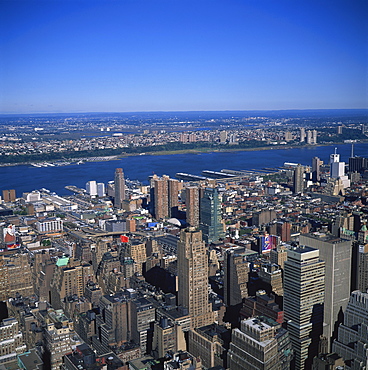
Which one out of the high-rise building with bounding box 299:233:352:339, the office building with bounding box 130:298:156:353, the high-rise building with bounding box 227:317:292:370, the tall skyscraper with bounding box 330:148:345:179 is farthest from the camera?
the tall skyscraper with bounding box 330:148:345:179

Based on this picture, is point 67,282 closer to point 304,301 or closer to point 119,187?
point 304,301

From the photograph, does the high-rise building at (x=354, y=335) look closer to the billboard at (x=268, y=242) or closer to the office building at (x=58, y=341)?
the office building at (x=58, y=341)

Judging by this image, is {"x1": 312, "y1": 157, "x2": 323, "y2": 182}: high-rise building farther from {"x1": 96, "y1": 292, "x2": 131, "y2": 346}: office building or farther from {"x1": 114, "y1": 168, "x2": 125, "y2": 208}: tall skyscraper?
{"x1": 96, "y1": 292, "x2": 131, "y2": 346}: office building

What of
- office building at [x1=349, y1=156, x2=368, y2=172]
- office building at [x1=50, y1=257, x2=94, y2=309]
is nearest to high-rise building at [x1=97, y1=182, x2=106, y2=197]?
office building at [x1=50, y1=257, x2=94, y2=309]

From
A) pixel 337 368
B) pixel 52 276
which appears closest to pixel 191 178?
pixel 52 276

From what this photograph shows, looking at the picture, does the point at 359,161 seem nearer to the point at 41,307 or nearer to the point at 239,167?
the point at 239,167

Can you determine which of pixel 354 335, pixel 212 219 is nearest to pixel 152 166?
pixel 212 219

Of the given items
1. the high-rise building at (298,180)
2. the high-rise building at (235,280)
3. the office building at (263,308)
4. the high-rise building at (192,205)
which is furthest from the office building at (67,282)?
the high-rise building at (298,180)

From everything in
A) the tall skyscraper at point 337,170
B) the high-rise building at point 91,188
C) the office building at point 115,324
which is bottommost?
the office building at point 115,324
